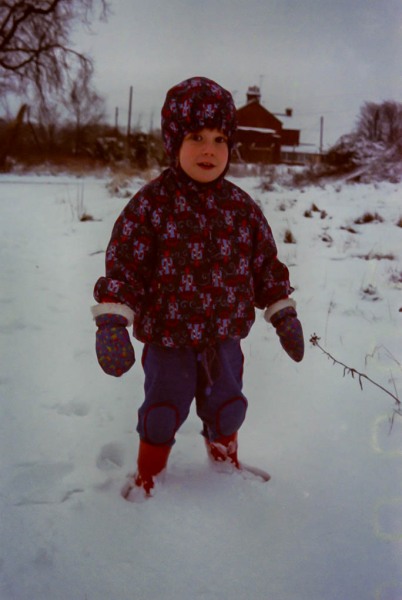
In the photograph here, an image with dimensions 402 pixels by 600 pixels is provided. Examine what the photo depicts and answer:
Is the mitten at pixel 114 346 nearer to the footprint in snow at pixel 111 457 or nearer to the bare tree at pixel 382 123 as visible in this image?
the footprint in snow at pixel 111 457

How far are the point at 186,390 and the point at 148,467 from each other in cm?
30

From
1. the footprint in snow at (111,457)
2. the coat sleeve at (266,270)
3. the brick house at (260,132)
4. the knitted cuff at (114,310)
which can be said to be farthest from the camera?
the brick house at (260,132)

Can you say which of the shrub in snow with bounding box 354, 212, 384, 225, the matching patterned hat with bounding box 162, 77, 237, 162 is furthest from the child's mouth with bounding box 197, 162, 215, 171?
the shrub in snow with bounding box 354, 212, 384, 225

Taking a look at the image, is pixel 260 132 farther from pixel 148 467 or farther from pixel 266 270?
pixel 148 467

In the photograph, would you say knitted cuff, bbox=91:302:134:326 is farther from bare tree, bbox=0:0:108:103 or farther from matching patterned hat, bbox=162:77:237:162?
bare tree, bbox=0:0:108:103

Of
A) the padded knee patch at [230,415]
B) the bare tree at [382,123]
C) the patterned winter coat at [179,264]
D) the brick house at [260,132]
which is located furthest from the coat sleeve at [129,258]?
the brick house at [260,132]

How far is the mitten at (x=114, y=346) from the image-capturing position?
1557mm

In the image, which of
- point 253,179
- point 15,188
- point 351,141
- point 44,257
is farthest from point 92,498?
point 351,141

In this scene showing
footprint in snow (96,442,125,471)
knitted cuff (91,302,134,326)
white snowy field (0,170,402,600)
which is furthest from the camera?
footprint in snow (96,442,125,471)

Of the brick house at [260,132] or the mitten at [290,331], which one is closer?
the mitten at [290,331]

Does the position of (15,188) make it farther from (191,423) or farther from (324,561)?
(324,561)

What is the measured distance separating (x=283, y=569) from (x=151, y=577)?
14.5 inches

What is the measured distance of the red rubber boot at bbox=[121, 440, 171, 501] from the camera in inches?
71.1

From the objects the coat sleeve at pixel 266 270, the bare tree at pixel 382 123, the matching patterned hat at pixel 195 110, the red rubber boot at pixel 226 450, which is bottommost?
the red rubber boot at pixel 226 450
